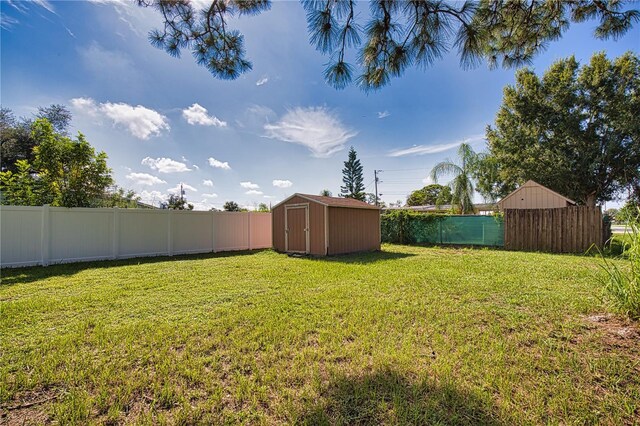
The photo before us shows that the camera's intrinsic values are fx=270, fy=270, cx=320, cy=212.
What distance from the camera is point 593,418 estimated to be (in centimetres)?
160

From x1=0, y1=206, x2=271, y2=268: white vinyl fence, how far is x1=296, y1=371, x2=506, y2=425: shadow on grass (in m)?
8.49

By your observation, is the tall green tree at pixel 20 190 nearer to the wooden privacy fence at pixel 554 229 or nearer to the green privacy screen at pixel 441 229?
the green privacy screen at pixel 441 229

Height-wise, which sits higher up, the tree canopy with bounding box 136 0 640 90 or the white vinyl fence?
the tree canopy with bounding box 136 0 640 90

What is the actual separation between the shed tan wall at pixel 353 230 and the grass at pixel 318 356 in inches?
181

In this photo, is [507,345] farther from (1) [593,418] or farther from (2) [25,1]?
(2) [25,1]

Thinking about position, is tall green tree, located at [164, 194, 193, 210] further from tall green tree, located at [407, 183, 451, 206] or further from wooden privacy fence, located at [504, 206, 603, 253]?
tall green tree, located at [407, 183, 451, 206]

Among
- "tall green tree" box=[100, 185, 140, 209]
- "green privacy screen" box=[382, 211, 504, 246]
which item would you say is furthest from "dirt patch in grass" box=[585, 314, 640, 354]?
"tall green tree" box=[100, 185, 140, 209]

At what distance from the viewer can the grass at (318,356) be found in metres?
1.71

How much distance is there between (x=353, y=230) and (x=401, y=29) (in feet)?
23.8

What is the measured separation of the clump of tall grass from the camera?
263cm

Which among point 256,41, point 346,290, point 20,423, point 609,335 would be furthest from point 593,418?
point 256,41

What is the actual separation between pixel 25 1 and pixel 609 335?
23.1 feet

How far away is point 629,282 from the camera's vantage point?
8.86 feet

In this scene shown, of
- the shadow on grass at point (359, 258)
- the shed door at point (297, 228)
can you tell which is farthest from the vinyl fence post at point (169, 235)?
the shadow on grass at point (359, 258)
